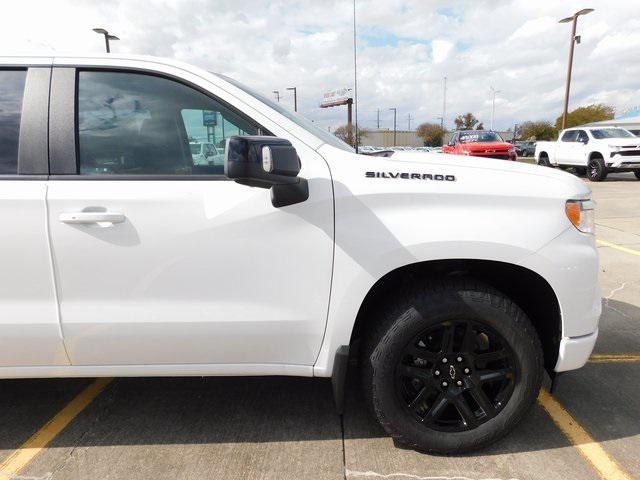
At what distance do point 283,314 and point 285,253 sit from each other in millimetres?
286

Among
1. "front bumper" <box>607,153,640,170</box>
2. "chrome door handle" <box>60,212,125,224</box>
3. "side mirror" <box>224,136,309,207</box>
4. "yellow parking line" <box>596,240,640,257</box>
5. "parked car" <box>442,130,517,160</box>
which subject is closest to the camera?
"side mirror" <box>224,136,309,207</box>

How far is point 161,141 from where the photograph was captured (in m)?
2.23

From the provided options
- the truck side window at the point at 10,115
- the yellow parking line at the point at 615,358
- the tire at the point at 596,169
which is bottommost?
the yellow parking line at the point at 615,358

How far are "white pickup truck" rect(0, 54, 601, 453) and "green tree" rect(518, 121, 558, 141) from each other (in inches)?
2914

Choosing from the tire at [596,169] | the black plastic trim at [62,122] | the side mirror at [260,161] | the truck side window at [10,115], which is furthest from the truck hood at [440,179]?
the tire at [596,169]

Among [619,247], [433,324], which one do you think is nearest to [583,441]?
[433,324]

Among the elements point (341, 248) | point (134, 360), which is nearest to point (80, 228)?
point (134, 360)

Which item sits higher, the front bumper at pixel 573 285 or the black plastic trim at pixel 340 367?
the front bumper at pixel 573 285

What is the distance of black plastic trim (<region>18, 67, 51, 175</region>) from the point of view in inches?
84.6

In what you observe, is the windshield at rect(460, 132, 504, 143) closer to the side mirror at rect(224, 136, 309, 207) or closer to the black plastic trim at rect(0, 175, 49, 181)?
the side mirror at rect(224, 136, 309, 207)

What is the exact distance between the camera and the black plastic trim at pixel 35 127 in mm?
2148

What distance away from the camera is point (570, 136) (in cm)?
1805

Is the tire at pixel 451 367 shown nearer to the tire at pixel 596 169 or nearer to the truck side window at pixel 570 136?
the tire at pixel 596 169

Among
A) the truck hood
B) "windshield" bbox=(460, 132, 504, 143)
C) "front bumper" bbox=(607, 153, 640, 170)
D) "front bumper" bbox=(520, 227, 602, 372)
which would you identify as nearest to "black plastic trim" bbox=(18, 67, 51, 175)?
the truck hood
